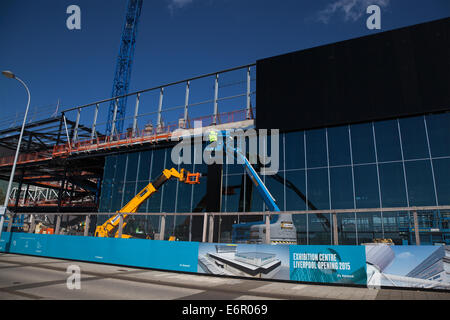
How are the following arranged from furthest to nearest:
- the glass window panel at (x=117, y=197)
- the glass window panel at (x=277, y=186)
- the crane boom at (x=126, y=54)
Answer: the crane boom at (x=126, y=54) < the glass window panel at (x=117, y=197) < the glass window panel at (x=277, y=186)

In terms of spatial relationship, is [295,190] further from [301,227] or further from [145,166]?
[145,166]

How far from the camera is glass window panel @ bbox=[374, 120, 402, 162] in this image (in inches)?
722

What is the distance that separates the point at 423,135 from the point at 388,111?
2476mm

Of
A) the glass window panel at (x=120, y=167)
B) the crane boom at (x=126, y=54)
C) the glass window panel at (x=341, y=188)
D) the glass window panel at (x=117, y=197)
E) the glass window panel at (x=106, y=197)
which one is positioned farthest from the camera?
the crane boom at (x=126, y=54)

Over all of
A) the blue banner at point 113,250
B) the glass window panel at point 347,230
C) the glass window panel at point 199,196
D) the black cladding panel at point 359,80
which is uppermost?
the black cladding panel at point 359,80

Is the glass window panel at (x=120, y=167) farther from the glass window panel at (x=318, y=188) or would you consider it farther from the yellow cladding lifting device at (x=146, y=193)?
the glass window panel at (x=318, y=188)

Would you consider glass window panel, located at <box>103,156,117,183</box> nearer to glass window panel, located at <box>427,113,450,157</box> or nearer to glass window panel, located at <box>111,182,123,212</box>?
glass window panel, located at <box>111,182,123,212</box>

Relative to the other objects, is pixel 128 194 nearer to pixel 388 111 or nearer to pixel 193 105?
pixel 193 105

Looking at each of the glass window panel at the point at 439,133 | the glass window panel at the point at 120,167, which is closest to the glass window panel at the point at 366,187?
the glass window panel at the point at 439,133

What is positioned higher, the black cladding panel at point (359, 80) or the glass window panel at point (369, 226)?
the black cladding panel at point (359, 80)

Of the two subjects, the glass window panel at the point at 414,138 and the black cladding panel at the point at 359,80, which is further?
the black cladding panel at the point at 359,80

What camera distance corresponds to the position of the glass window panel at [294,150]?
826 inches

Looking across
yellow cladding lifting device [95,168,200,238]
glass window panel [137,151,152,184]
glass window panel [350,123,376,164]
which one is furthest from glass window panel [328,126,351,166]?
glass window panel [137,151,152,184]

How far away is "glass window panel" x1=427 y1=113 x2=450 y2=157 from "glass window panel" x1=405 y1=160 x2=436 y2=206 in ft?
3.00
